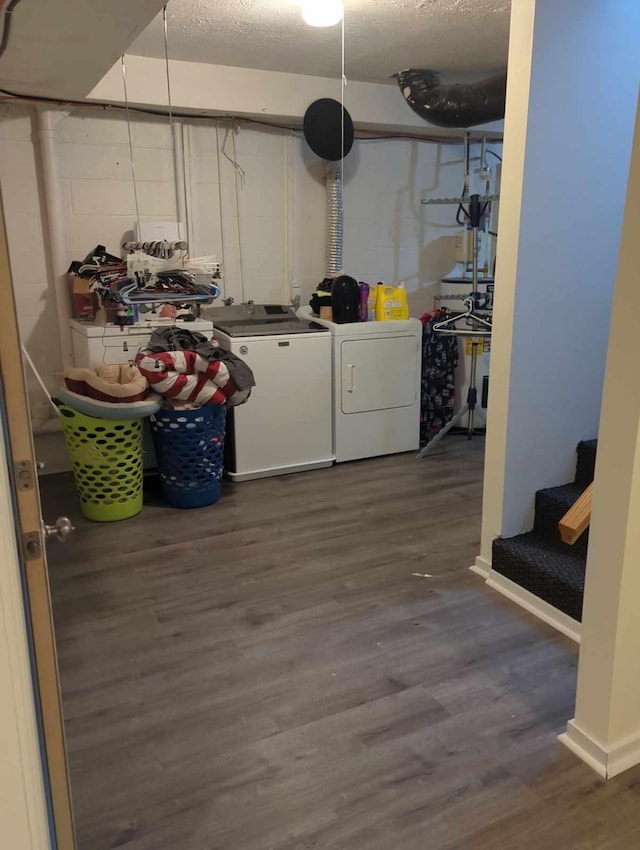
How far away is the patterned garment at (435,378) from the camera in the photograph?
4.72 meters

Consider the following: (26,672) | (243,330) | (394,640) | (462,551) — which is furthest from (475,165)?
(26,672)

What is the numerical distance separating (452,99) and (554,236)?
193 centimetres

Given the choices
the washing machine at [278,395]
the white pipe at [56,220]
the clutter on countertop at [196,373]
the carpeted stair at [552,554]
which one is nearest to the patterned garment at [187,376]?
the clutter on countertop at [196,373]

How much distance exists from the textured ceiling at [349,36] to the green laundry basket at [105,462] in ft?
6.24

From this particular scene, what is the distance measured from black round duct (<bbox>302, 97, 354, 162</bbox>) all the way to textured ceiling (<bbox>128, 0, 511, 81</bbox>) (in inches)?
7.7

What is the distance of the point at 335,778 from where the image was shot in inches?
69.8

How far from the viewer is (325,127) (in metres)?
4.21

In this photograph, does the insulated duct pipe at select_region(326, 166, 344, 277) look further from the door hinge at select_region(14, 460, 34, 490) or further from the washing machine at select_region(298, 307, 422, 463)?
the door hinge at select_region(14, 460, 34, 490)

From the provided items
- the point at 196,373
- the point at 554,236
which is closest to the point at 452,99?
the point at 554,236

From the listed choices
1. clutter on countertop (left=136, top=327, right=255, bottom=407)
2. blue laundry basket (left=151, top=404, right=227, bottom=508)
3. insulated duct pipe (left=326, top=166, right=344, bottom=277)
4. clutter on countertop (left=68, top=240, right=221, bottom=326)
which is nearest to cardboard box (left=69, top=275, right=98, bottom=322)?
clutter on countertop (left=68, top=240, right=221, bottom=326)

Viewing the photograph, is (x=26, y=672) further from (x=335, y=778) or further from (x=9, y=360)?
(x=335, y=778)

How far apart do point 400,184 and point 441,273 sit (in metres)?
0.73

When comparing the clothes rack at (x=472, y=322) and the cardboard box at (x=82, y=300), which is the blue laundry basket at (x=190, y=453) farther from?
the clothes rack at (x=472, y=322)

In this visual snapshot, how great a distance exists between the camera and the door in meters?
0.94
